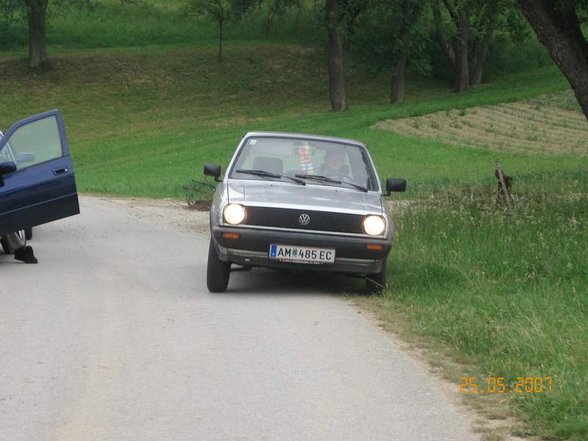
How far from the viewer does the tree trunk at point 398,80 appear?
53.8 m

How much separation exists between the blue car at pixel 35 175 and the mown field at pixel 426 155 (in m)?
3.69

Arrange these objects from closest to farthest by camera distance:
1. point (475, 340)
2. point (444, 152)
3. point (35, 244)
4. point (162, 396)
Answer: point (162, 396), point (475, 340), point (35, 244), point (444, 152)

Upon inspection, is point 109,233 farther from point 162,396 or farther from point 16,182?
point 162,396

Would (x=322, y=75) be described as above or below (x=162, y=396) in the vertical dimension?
below

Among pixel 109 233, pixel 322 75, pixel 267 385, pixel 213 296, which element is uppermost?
pixel 267 385

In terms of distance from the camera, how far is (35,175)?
1305 cm

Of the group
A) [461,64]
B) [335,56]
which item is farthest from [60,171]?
[461,64]

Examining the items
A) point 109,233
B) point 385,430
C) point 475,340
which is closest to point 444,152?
point 109,233

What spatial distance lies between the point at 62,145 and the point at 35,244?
277cm

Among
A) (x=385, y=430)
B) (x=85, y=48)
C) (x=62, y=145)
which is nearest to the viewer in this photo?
(x=385, y=430)

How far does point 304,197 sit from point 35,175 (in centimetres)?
351

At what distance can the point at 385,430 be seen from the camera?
6.29 m

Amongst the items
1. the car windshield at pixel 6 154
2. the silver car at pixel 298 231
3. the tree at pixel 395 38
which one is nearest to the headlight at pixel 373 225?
the silver car at pixel 298 231

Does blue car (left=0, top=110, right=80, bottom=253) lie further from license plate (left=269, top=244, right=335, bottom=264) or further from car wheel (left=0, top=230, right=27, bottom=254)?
license plate (left=269, top=244, right=335, bottom=264)
